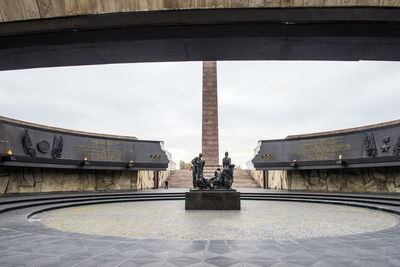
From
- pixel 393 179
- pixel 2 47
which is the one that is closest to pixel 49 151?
pixel 2 47

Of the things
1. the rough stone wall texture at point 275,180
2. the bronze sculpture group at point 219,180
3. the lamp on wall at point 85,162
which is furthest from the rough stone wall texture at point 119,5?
the rough stone wall texture at point 275,180

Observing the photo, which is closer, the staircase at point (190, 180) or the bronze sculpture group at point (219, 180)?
the bronze sculpture group at point (219, 180)

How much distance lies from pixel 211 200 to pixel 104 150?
11011mm

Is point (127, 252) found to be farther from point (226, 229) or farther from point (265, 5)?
point (265, 5)

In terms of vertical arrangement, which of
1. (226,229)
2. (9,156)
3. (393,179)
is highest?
(9,156)

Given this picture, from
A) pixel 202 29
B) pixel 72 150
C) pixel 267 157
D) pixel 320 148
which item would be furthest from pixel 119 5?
pixel 267 157

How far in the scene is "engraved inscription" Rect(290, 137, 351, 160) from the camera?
17547 millimetres

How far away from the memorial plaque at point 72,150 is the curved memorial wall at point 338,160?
9.07m

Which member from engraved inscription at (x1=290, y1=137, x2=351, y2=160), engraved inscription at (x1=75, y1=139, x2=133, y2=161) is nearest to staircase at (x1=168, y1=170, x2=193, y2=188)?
engraved inscription at (x1=75, y1=139, x2=133, y2=161)

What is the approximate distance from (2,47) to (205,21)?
208 centimetres

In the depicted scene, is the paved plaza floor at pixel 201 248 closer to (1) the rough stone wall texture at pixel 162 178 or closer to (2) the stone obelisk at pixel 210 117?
(1) the rough stone wall texture at pixel 162 178

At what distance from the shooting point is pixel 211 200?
11242 mm

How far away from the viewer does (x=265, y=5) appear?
217 centimetres

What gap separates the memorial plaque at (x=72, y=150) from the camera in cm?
1385
